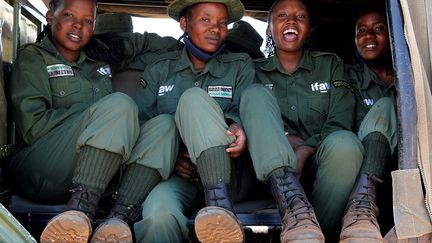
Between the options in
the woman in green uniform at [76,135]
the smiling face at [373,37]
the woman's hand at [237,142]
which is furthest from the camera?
the smiling face at [373,37]

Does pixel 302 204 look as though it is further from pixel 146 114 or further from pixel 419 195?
pixel 146 114

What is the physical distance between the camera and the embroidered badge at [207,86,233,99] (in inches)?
135

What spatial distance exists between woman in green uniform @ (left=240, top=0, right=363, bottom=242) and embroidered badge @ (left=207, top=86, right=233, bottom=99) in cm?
29

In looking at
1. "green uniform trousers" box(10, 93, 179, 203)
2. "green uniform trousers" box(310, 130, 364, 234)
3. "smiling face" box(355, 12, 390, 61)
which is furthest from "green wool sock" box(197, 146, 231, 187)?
"smiling face" box(355, 12, 390, 61)

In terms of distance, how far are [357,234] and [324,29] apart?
1.98 meters

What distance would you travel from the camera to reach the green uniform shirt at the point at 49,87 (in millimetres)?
3100

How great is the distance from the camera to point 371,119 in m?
2.94

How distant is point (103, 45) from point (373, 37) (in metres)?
1.53

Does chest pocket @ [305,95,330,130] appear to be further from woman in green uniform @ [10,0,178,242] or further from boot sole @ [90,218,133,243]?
boot sole @ [90,218,133,243]

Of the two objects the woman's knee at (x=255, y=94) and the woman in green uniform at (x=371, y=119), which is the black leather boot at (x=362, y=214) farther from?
the woman's knee at (x=255, y=94)

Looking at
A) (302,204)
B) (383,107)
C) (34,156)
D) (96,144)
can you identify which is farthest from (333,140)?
(34,156)

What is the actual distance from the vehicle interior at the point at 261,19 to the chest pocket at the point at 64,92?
0.23 meters

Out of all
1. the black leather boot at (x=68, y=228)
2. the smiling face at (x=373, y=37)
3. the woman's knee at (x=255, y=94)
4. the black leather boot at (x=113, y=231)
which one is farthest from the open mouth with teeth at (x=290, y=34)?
the black leather boot at (x=68, y=228)

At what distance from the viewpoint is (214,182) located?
2668 millimetres
